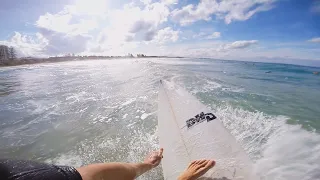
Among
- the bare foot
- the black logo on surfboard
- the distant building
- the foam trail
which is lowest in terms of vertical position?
the foam trail

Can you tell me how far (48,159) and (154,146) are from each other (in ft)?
6.91

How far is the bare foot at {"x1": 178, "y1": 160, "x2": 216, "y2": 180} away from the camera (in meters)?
2.61

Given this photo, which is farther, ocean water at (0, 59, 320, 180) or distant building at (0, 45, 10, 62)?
distant building at (0, 45, 10, 62)

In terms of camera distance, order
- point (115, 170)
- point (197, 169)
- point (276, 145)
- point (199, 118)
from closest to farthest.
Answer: point (115, 170) → point (197, 169) → point (199, 118) → point (276, 145)

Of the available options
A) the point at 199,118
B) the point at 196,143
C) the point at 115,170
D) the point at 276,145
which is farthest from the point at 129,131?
the point at 276,145

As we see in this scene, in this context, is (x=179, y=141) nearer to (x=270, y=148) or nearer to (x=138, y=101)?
(x=270, y=148)

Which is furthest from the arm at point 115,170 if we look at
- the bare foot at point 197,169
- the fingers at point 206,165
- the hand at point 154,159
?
the fingers at point 206,165

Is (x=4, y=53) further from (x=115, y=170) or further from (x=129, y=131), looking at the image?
(x=115, y=170)

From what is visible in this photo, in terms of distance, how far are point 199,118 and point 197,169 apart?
1426 millimetres

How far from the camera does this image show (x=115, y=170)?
Answer: 2488 millimetres

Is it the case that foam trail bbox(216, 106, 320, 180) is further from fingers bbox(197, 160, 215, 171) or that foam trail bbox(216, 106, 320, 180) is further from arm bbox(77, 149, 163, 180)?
arm bbox(77, 149, 163, 180)

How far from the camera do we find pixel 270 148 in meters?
4.21

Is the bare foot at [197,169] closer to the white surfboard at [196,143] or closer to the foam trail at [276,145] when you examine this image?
the white surfboard at [196,143]

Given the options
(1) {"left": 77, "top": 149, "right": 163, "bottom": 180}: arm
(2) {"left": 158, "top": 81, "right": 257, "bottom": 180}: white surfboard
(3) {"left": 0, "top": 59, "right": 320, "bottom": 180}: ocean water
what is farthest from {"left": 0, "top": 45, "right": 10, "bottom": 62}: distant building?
(1) {"left": 77, "top": 149, "right": 163, "bottom": 180}: arm
